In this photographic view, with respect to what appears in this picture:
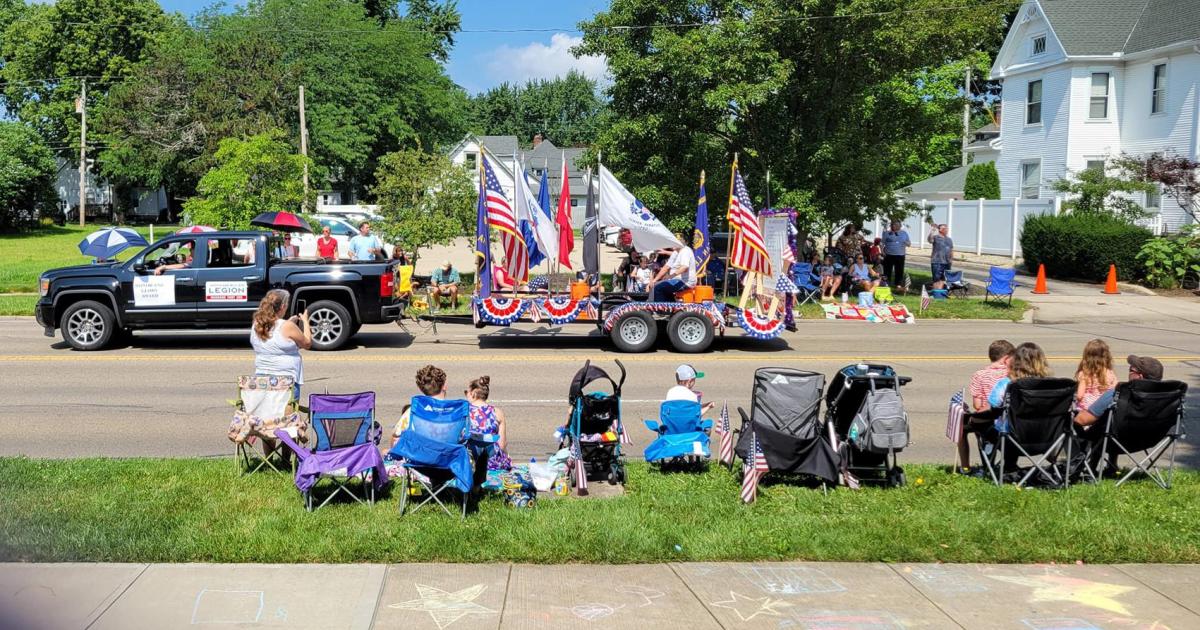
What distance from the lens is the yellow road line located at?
16422 millimetres

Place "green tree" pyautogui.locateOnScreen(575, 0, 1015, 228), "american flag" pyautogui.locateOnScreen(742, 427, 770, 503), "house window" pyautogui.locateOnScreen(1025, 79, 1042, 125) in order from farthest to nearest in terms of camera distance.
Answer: "house window" pyautogui.locateOnScreen(1025, 79, 1042, 125)
"green tree" pyautogui.locateOnScreen(575, 0, 1015, 228)
"american flag" pyautogui.locateOnScreen(742, 427, 770, 503)

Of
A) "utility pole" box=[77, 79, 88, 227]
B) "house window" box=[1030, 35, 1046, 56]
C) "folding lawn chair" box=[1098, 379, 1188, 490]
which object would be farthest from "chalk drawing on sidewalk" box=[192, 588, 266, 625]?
"utility pole" box=[77, 79, 88, 227]

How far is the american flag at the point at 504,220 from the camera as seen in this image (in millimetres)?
17719

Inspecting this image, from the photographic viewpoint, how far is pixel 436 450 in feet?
25.3

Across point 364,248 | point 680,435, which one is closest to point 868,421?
point 680,435

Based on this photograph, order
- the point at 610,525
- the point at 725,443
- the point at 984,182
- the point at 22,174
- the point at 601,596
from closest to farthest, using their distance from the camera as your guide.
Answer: the point at 601,596 < the point at 610,525 < the point at 725,443 < the point at 984,182 < the point at 22,174

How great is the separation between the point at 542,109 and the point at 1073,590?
12050 cm

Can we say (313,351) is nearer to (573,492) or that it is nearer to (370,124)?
(573,492)

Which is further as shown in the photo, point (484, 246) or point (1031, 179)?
point (1031, 179)

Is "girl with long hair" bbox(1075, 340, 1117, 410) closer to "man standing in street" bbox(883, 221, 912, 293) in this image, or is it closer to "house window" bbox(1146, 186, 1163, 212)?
"man standing in street" bbox(883, 221, 912, 293)

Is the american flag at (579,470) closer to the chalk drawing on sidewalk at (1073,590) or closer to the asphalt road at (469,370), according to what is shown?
the asphalt road at (469,370)

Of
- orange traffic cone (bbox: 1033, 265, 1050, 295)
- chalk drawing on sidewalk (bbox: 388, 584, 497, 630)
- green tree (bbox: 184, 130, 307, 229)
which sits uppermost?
green tree (bbox: 184, 130, 307, 229)

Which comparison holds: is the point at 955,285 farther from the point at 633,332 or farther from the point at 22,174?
the point at 22,174

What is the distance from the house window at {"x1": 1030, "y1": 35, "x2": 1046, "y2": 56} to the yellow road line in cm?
2590
